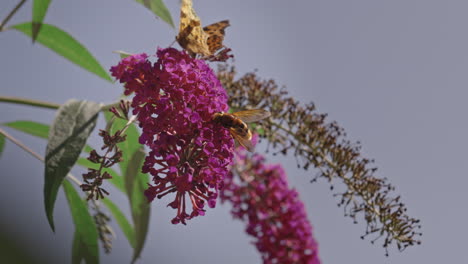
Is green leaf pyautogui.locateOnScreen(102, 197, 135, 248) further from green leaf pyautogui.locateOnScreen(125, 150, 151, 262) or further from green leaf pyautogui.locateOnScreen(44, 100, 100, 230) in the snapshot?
green leaf pyautogui.locateOnScreen(44, 100, 100, 230)

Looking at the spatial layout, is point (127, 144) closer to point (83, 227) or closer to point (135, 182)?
point (135, 182)

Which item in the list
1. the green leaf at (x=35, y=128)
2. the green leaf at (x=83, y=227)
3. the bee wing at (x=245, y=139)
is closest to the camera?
the bee wing at (x=245, y=139)

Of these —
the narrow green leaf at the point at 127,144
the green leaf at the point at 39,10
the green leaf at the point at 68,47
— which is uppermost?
the green leaf at the point at 68,47

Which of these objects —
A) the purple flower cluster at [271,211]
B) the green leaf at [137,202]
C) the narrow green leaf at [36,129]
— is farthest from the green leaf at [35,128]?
the purple flower cluster at [271,211]

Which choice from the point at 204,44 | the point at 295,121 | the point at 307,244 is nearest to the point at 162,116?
the point at 204,44

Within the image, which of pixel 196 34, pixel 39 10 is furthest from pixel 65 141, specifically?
pixel 39 10

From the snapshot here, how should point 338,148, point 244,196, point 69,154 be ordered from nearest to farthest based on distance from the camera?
point 69,154 → point 338,148 → point 244,196

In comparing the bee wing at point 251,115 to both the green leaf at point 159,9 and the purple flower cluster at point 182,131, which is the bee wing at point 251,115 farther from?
the green leaf at point 159,9

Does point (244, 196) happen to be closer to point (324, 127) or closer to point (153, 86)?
point (324, 127)
